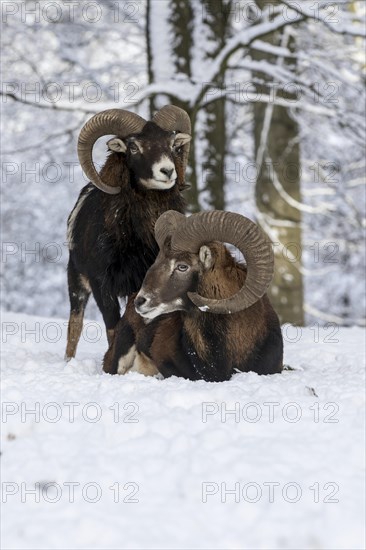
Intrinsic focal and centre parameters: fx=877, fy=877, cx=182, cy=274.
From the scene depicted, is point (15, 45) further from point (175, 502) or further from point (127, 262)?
point (175, 502)

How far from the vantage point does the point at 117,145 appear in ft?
23.7

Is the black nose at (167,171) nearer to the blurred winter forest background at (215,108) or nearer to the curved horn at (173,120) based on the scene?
the curved horn at (173,120)

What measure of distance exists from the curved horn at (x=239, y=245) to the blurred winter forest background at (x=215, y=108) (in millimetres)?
4374

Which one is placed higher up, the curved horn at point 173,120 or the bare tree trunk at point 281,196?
the curved horn at point 173,120

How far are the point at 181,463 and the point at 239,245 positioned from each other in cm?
196

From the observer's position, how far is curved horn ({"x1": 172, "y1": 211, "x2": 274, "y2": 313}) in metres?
6.11

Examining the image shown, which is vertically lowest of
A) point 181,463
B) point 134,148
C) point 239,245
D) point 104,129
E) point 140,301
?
point 181,463

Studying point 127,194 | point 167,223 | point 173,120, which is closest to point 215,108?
point 173,120

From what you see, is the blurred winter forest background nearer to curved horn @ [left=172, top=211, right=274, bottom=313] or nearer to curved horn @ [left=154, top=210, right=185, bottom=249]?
curved horn @ [left=154, top=210, right=185, bottom=249]

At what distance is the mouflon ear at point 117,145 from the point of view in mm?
7199

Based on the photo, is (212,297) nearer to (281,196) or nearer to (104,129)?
(104,129)

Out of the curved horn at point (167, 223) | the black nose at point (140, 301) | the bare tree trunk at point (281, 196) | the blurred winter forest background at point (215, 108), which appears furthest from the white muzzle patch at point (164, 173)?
the bare tree trunk at point (281, 196)

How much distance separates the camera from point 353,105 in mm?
15070

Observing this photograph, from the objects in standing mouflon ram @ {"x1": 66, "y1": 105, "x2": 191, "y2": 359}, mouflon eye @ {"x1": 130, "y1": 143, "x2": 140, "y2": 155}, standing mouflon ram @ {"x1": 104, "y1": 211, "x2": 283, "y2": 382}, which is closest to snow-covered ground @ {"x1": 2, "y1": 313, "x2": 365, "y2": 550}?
standing mouflon ram @ {"x1": 104, "y1": 211, "x2": 283, "y2": 382}
